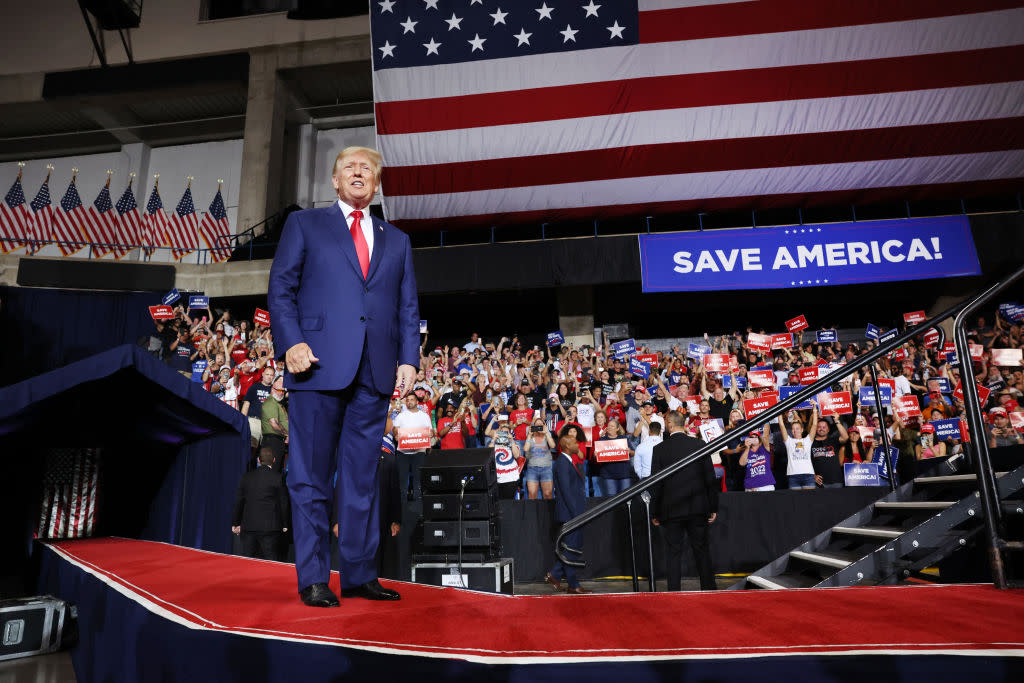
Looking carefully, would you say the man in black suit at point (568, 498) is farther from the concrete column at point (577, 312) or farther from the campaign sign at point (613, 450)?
the concrete column at point (577, 312)

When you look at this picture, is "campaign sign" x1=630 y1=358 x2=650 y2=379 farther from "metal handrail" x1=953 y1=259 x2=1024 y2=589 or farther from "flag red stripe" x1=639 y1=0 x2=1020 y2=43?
"metal handrail" x1=953 y1=259 x2=1024 y2=589

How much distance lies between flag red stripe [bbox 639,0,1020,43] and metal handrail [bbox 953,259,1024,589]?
6198 mm

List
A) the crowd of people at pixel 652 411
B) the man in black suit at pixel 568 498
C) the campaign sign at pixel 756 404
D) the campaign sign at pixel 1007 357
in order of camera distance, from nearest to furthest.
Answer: the man in black suit at pixel 568 498 < the crowd of people at pixel 652 411 < the campaign sign at pixel 756 404 < the campaign sign at pixel 1007 357

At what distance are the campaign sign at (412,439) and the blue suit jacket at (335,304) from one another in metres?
5.23

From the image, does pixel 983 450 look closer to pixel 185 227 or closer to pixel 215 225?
pixel 215 225

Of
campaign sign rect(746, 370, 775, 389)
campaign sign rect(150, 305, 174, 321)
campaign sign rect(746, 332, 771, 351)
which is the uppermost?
campaign sign rect(150, 305, 174, 321)

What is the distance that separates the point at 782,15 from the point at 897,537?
6.89 metres

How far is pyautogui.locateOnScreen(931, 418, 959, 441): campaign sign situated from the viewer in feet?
22.2

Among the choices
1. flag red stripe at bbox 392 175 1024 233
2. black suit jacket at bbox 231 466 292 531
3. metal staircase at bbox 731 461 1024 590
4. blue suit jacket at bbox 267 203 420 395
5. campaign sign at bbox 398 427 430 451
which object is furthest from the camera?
flag red stripe at bbox 392 175 1024 233

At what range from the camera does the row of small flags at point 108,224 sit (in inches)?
675

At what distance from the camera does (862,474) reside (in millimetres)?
6582

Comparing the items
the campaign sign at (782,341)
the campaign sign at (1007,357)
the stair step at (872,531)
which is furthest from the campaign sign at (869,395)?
the stair step at (872,531)

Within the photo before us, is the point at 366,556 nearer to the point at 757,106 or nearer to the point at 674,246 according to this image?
the point at 757,106

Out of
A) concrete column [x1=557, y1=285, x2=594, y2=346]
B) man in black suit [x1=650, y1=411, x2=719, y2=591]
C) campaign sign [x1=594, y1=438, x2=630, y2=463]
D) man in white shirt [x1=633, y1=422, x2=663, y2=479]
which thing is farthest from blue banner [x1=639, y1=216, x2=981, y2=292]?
man in black suit [x1=650, y1=411, x2=719, y2=591]
